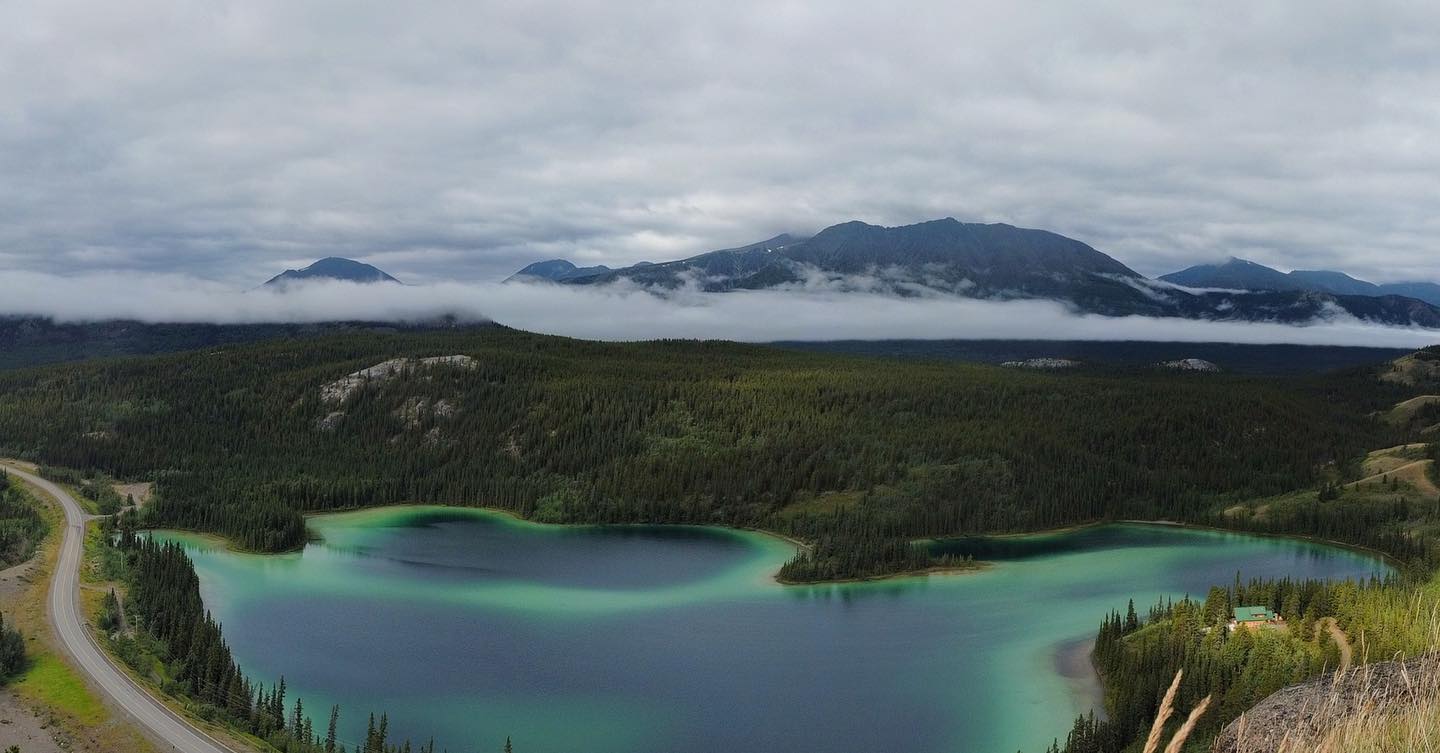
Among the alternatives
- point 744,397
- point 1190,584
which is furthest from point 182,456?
point 1190,584

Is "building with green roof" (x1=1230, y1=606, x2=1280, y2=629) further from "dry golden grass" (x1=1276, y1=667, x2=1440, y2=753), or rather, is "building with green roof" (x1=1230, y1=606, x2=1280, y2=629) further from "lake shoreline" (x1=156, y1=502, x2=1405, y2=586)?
"dry golden grass" (x1=1276, y1=667, x2=1440, y2=753)

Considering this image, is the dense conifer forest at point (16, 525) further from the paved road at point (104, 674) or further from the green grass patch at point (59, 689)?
the green grass patch at point (59, 689)

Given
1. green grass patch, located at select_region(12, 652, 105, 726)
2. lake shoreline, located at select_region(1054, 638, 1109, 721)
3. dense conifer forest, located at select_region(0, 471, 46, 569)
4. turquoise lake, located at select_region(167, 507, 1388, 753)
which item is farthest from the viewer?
dense conifer forest, located at select_region(0, 471, 46, 569)

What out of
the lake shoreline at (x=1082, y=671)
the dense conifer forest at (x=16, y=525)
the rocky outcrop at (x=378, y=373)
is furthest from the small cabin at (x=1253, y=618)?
the rocky outcrop at (x=378, y=373)

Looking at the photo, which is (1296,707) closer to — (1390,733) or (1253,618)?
(1390,733)

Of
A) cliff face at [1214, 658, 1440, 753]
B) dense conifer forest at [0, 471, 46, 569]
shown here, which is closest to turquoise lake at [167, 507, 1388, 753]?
dense conifer forest at [0, 471, 46, 569]

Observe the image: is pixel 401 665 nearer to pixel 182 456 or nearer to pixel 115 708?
pixel 115 708
